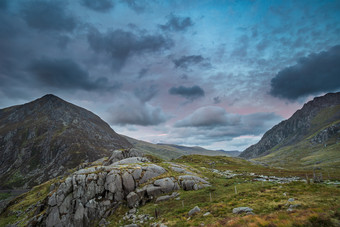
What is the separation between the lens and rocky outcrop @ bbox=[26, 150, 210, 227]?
34344 mm

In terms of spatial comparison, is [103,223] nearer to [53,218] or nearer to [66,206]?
[66,206]

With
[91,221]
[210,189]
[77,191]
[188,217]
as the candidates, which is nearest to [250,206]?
[188,217]

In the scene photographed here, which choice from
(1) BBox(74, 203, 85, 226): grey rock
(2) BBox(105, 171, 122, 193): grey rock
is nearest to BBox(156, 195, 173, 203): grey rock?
(2) BBox(105, 171, 122, 193): grey rock

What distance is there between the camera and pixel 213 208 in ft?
75.3

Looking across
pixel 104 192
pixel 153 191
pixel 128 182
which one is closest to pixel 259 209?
pixel 153 191

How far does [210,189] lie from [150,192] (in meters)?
13.0

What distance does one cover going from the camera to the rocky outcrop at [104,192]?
34.3 meters

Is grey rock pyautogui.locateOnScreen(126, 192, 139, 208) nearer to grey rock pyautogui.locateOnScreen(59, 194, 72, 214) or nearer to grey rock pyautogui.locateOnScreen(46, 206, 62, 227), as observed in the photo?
grey rock pyautogui.locateOnScreen(59, 194, 72, 214)

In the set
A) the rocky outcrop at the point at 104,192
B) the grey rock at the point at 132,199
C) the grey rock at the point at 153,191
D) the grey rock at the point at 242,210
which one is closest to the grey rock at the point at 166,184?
the rocky outcrop at the point at 104,192

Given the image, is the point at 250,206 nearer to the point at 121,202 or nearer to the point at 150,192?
the point at 150,192

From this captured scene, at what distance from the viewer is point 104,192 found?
121 ft

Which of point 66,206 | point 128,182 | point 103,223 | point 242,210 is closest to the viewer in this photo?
point 242,210

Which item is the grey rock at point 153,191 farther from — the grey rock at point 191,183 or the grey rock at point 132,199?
the grey rock at point 191,183

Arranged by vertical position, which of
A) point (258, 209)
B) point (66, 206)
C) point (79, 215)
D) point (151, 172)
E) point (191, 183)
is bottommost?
point (79, 215)
